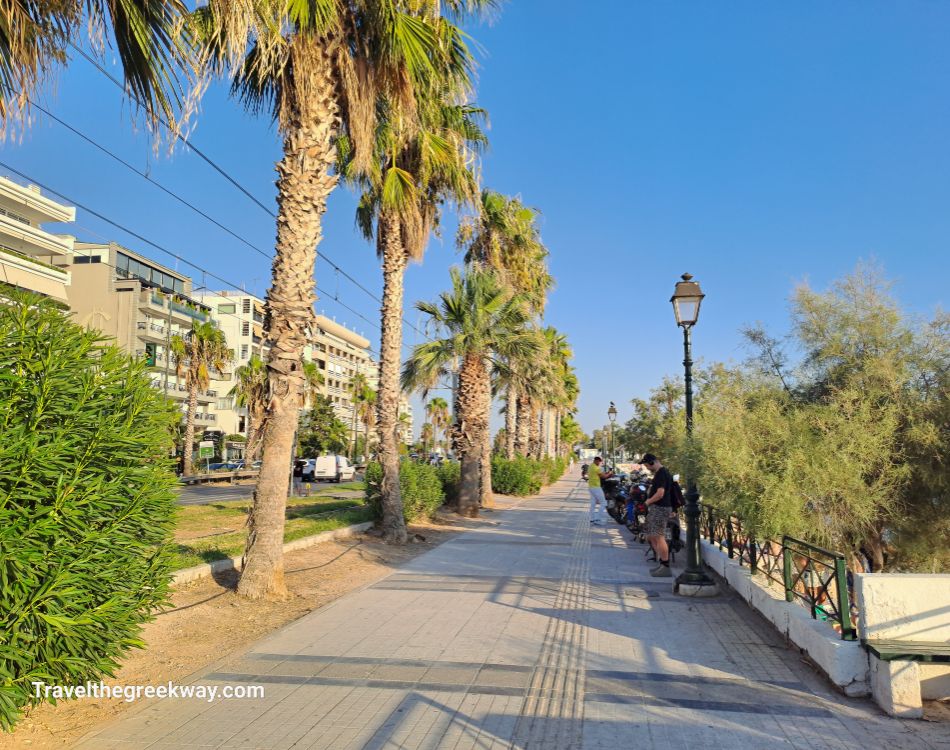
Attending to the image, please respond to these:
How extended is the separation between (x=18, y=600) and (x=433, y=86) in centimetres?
799

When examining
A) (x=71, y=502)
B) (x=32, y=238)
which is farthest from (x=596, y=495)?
Result: (x=32, y=238)

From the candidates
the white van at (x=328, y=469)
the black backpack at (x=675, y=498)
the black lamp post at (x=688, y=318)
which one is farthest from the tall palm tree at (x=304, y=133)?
the white van at (x=328, y=469)

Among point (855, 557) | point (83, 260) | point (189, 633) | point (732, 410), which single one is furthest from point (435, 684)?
point (83, 260)

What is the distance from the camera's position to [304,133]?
804 cm

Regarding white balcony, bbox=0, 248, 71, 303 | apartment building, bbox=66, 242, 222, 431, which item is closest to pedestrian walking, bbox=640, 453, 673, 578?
white balcony, bbox=0, 248, 71, 303

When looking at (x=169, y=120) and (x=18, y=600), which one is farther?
(x=169, y=120)

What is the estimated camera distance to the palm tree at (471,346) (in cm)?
1952

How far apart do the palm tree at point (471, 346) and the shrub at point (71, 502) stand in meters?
15.0

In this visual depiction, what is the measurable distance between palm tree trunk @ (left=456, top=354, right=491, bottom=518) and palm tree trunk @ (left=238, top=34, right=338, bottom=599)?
37.9 ft

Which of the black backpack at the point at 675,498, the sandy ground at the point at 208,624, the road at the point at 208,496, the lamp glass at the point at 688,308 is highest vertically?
the lamp glass at the point at 688,308

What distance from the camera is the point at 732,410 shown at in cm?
880

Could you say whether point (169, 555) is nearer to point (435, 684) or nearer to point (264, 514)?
point (435, 684)

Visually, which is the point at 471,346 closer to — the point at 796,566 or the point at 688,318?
the point at 688,318

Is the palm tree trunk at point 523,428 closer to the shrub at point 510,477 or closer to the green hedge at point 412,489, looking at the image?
the shrub at point 510,477
